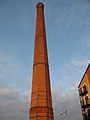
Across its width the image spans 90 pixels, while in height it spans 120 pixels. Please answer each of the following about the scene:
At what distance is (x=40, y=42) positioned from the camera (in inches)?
909

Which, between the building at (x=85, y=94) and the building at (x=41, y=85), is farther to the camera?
the building at (x=85, y=94)

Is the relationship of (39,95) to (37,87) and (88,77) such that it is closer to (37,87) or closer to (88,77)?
(37,87)

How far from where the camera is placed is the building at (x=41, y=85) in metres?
19.1

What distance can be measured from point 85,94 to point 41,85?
9060mm

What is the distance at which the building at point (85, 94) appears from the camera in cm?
2461

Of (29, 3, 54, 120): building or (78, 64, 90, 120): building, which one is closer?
(29, 3, 54, 120): building

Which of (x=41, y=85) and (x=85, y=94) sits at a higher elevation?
(x=85, y=94)

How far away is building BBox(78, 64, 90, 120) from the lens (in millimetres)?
24608

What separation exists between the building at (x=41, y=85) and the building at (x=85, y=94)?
6970mm

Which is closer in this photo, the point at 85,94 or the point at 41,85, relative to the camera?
the point at 41,85

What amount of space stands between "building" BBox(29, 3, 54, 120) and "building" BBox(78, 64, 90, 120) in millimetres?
6970

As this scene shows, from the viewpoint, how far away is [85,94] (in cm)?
2592

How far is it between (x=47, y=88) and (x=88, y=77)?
8.17 meters

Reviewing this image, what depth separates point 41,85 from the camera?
65.7 ft
